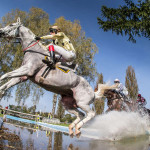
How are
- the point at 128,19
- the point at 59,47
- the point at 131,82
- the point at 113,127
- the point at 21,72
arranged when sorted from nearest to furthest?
1. the point at 21,72
2. the point at 59,47
3. the point at 113,127
4. the point at 128,19
5. the point at 131,82

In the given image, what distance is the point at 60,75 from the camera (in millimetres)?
4719

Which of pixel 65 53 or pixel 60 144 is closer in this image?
pixel 60 144

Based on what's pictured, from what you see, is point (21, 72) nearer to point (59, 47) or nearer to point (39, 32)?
point (59, 47)

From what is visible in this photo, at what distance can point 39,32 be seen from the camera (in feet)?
70.1

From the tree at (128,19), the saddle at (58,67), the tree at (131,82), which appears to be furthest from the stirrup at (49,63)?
the tree at (131,82)

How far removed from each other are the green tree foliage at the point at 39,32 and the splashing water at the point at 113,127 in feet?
50.0

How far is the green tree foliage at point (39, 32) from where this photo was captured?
2245 centimetres

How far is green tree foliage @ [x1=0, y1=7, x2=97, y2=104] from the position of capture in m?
22.5

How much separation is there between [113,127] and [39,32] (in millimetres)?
17576

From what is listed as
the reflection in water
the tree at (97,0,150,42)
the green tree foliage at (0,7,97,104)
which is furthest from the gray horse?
the green tree foliage at (0,7,97,104)

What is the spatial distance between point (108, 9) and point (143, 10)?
122 inches

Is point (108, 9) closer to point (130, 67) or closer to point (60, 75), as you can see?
point (60, 75)

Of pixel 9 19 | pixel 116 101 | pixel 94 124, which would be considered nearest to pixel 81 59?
pixel 9 19

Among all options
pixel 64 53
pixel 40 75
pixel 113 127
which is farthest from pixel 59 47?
pixel 113 127
